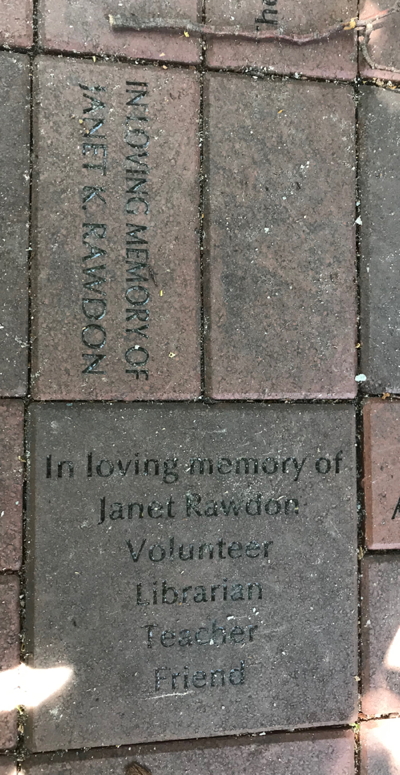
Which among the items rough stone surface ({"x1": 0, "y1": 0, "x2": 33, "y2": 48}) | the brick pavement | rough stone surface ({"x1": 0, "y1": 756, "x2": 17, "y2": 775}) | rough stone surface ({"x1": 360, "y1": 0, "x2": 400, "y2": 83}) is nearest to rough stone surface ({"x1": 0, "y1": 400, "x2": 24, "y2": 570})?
the brick pavement

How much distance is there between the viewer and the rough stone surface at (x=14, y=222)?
180cm

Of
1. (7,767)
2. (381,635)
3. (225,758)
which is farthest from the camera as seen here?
(381,635)

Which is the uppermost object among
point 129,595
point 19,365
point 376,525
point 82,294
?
point 82,294

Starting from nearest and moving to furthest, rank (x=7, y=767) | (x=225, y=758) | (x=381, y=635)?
(x=7, y=767)
(x=225, y=758)
(x=381, y=635)

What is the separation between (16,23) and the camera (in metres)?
1.81

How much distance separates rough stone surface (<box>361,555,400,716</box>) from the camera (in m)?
1.99

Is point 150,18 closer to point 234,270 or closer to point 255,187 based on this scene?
point 255,187

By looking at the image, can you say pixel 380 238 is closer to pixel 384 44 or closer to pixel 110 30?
pixel 384 44

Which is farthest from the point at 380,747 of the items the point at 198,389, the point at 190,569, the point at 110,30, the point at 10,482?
the point at 110,30

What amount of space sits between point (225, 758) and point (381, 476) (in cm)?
109

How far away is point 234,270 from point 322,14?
0.97m

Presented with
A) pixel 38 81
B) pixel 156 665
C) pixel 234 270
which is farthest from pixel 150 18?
pixel 156 665

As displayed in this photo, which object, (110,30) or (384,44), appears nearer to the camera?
(110,30)

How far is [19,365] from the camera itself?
1808 mm
